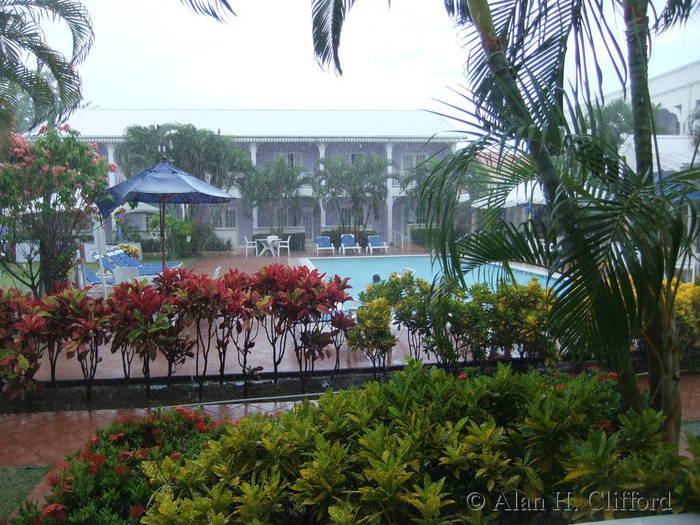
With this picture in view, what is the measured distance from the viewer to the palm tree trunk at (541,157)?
1815 mm

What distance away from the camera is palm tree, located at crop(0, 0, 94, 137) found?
577 centimetres

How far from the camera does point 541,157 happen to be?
2088mm

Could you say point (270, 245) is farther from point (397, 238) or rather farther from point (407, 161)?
point (407, 161)

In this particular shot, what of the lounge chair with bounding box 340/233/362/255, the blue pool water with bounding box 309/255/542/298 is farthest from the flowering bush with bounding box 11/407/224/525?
the lounge chair with bounding box 340/233/362/255

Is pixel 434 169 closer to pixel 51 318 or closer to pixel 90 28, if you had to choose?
pixel 51 318

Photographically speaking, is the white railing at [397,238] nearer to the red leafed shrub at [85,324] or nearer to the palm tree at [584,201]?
the red leafed shrub at [85,324]

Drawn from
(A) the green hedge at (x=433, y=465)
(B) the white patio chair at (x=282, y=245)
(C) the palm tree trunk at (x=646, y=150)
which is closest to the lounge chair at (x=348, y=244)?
(B) the white patio chair at (x=282, y=245)

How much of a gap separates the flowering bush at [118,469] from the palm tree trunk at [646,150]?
1.94 meters

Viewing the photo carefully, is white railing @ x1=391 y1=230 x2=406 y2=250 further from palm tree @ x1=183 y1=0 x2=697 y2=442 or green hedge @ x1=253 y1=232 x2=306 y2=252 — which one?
palm tree @ x1=183 y1=0 x2=697 y2=442

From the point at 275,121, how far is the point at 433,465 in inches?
696

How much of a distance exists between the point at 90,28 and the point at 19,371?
4.10 metres

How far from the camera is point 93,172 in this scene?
21.3ft

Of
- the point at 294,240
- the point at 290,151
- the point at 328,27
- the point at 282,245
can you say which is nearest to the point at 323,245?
the point at 294,240

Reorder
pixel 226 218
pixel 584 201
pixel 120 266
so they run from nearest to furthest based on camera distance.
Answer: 1. pixel 584 201
2. pixel 120 266
3. pixel 226 218
